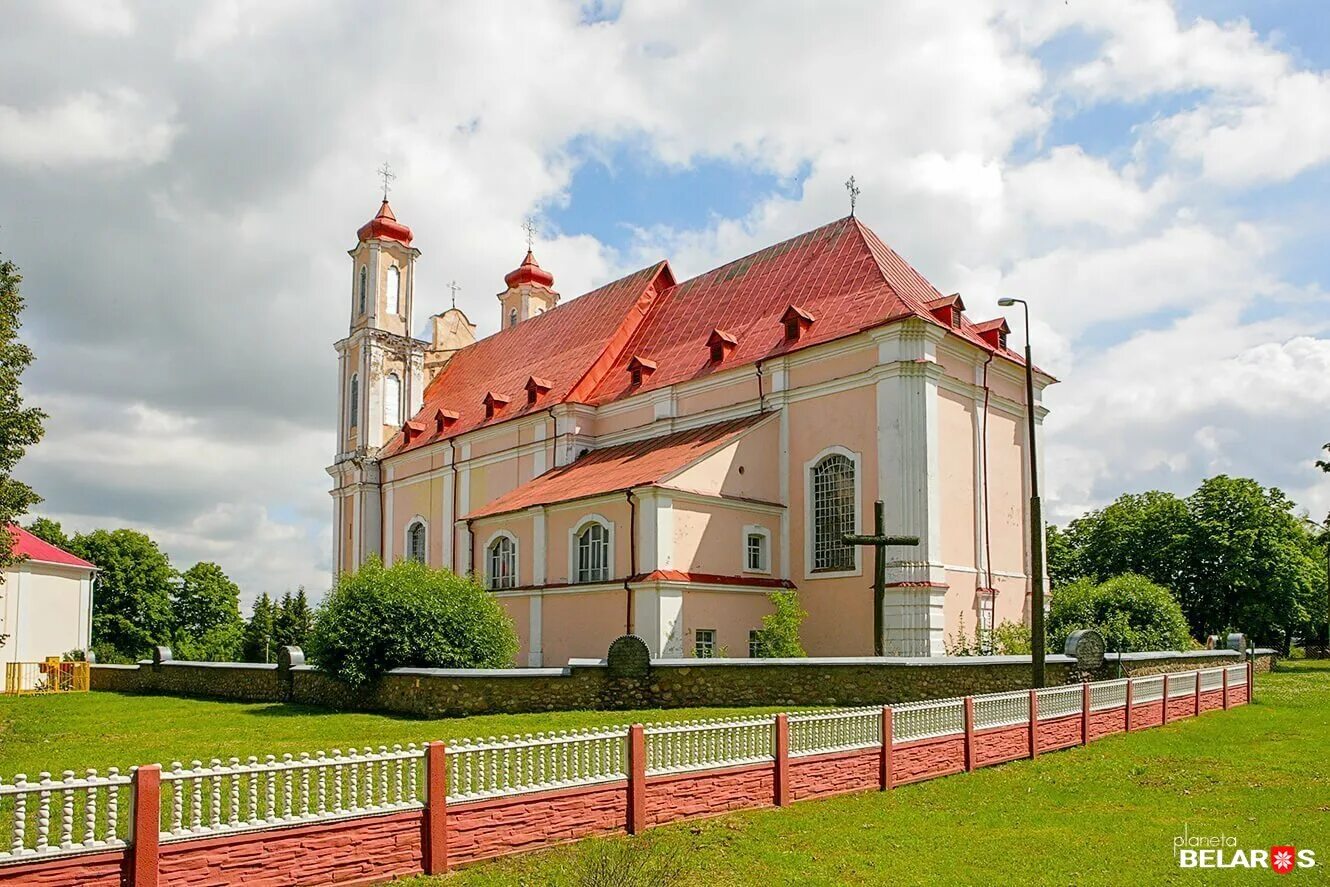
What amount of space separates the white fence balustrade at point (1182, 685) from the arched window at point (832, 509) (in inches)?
322

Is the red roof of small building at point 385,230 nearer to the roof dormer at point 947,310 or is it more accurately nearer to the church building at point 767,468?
the church building at point 767,468

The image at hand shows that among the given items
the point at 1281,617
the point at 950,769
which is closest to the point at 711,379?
the point at 950,769

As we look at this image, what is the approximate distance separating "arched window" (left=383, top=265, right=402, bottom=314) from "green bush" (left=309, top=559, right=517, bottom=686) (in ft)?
76.4

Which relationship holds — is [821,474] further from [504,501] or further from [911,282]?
[504,501]

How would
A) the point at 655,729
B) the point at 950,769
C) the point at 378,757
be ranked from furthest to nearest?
the point at 950,769, the point at 655,729, the point at 378,757

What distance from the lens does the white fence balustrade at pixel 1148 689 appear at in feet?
58.0

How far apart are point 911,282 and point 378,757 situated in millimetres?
23176

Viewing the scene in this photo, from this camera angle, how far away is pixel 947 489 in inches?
1035

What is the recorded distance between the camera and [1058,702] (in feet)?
52.0

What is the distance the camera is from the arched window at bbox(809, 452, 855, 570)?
2638 centimetres

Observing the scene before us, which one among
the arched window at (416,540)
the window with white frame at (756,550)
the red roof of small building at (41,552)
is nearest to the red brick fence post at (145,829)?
the window with white frame at (756,550)

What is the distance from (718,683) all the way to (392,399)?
27557mm

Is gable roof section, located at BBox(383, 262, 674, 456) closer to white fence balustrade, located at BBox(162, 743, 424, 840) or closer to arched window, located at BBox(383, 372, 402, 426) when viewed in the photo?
arched window, located at BBox(383, 372, 402, 426)

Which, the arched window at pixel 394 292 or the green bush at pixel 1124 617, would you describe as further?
the arched window at pixel 394 292
